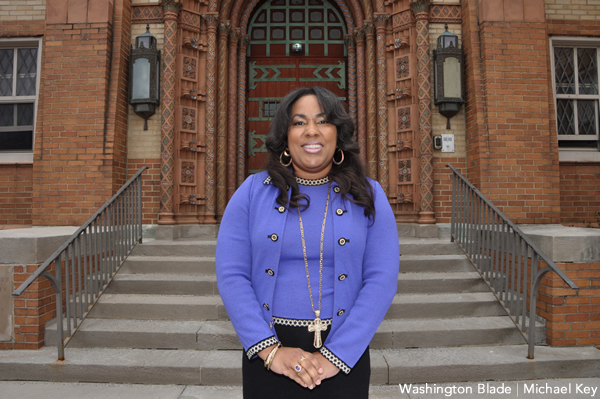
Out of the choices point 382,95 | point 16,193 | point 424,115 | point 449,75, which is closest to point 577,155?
point 449,75

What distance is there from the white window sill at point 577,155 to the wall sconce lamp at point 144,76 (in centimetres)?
656

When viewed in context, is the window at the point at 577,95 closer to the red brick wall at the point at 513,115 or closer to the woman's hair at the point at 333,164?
the red brick wall at the point at 513,115

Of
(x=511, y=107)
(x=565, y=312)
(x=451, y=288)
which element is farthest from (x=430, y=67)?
(x=565, y=312)

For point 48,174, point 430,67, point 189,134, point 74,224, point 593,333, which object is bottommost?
point 593,333

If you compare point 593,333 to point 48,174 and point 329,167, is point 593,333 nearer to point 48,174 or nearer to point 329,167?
point 329,167

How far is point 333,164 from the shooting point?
175 cm

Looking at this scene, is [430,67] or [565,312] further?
[430,67]

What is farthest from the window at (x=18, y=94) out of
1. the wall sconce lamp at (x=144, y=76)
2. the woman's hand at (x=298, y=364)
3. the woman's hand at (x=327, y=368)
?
the woman's hand at (x=327, y=368)

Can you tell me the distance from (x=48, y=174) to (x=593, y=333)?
6.96 meters

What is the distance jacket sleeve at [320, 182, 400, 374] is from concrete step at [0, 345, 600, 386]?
6.54ft

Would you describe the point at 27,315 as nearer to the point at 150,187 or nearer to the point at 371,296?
the point at 150,187

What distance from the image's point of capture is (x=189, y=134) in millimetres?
6129

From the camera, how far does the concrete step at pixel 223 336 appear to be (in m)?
3.63

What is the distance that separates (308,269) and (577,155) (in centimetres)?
672
